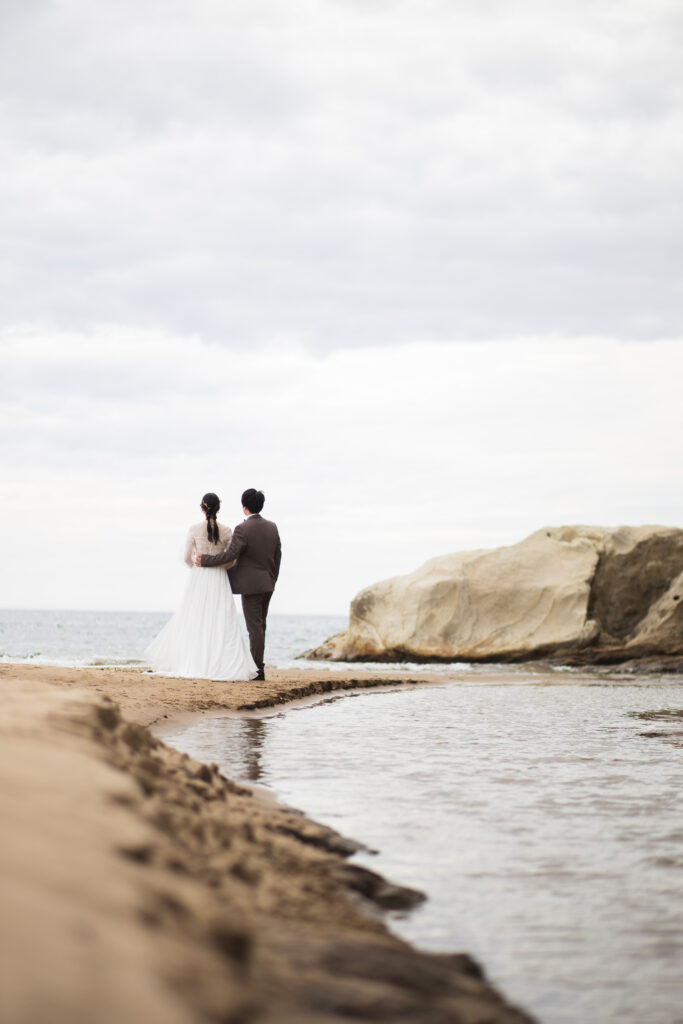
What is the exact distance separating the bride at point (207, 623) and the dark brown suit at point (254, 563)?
0.16 meters

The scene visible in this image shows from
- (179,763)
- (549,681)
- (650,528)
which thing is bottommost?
(549,681)

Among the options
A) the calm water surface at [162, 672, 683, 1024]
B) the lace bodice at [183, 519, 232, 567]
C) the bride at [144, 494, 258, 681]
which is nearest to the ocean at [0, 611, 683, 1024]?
the calm water surface at [162, 672, 683, 1024]

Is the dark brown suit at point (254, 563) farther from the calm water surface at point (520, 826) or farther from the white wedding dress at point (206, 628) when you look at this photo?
the calm water surface at point (520, 826)

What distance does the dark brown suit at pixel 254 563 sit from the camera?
36.1ft

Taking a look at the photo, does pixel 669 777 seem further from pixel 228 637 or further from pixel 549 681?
pixel 549 681

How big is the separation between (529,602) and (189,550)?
513 inches

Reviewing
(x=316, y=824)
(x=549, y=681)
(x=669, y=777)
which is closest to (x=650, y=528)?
(x=549, y=681)

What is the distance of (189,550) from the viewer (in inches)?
439

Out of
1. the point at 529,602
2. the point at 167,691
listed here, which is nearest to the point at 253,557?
the point at 167,691

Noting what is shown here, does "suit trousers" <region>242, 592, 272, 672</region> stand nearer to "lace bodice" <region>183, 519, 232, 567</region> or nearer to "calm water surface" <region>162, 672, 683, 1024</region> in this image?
"lace bodice" <region>183, 519, 232, 567</region>

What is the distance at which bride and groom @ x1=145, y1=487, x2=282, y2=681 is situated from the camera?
11.0 meters

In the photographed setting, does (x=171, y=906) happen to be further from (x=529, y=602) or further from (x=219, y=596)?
(x=529, y=602)

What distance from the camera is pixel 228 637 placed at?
36.2 feet

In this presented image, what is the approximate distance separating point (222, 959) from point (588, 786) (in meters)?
3.69
